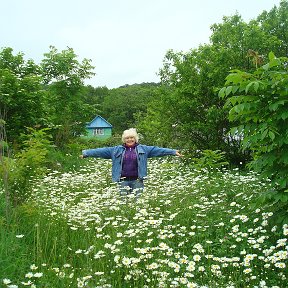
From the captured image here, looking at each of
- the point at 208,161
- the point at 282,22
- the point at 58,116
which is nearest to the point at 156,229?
the point at 208,161

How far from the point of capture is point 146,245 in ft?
14.8

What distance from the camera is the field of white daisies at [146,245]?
A: 3764 mm

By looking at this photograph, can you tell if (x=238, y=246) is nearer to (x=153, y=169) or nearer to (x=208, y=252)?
(x=208, y=252)

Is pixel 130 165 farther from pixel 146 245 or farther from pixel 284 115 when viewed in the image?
pixel 284 115

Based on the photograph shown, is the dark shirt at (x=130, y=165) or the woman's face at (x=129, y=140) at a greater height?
the woman's face at (x=129, y=140)

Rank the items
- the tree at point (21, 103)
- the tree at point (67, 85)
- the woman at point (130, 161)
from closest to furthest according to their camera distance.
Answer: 1. the woman at point (130, 161)
2. the tree at point (21, 103)
3. the tree at point (67, 85)

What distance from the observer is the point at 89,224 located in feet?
17.3

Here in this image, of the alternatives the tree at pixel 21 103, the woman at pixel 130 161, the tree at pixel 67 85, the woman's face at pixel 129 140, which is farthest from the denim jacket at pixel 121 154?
the tree at pixel 67 85

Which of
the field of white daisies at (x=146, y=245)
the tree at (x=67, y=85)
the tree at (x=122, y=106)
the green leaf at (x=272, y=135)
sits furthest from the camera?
the tree at (x=122, y=106)

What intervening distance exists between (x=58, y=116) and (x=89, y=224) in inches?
438

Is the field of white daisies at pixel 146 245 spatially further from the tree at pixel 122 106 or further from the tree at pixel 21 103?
the tree at pixel 122 106

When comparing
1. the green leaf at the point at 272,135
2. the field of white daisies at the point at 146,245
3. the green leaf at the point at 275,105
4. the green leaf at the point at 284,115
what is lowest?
the field of white daisies at the point at 146,245

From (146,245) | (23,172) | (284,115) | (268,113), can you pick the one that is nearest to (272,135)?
(284,115)

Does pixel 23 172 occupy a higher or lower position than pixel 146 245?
higher
